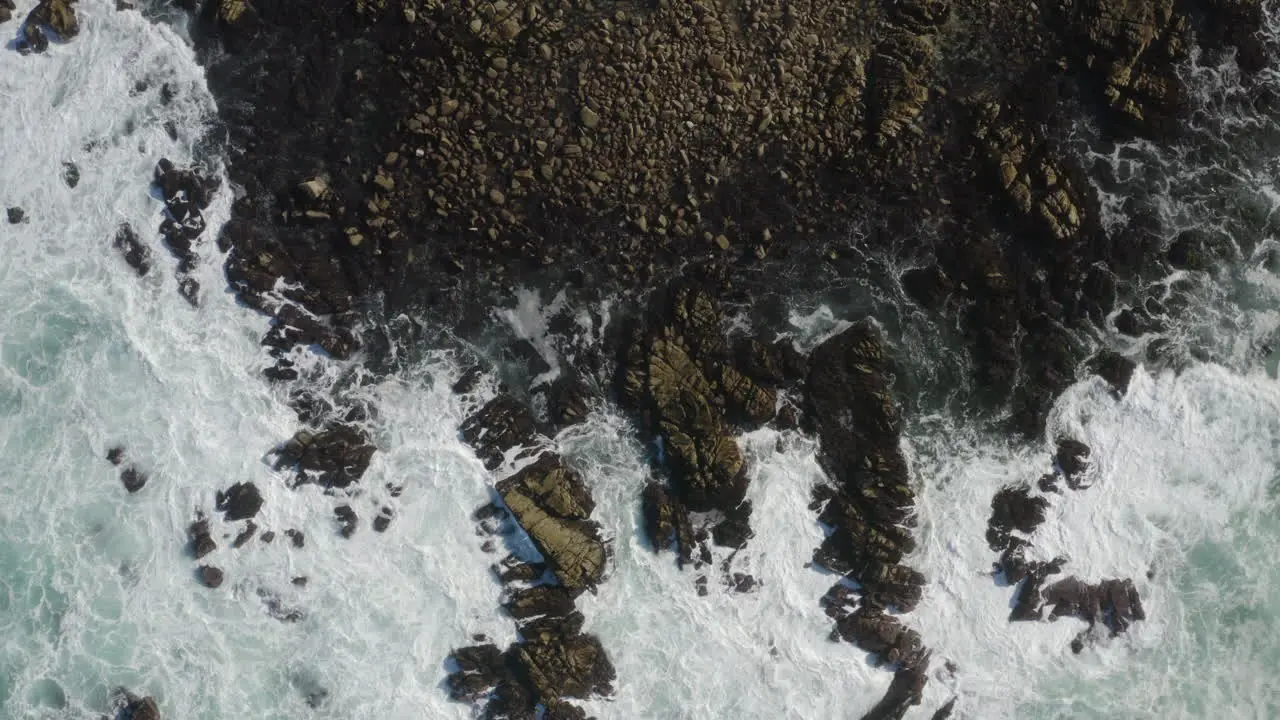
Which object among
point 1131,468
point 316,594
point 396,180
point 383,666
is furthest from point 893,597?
point 396,180

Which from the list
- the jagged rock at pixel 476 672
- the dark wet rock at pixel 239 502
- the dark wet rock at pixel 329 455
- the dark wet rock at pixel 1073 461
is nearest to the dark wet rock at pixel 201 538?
the dark wet rock at pixel 239 502

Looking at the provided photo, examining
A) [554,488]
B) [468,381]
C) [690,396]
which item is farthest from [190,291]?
[690,396]

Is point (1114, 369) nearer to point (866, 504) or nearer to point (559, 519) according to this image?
point (866, 504)

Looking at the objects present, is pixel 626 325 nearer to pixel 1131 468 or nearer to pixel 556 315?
pixel 556 315

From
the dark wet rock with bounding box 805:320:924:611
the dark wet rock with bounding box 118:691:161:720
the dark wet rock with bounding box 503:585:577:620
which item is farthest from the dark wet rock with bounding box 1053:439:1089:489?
the dark wet rock with bounding box 118:691:161:720

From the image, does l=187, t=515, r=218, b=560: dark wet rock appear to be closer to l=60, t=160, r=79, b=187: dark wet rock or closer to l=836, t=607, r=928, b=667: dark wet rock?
l=60, t=160, r=79, b=187: dark wet rock

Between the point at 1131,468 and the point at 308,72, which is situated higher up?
the point at 1131,468
